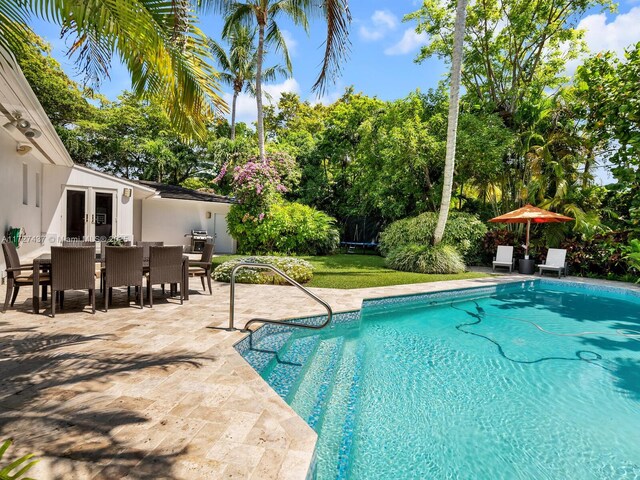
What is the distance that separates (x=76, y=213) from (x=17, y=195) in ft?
11.9

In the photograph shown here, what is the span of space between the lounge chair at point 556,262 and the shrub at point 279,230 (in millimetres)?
8873

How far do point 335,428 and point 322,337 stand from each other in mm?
2589

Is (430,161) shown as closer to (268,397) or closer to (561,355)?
(561,355)

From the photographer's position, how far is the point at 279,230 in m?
14.1

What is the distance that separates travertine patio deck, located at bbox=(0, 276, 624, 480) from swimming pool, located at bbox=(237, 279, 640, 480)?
66 cm

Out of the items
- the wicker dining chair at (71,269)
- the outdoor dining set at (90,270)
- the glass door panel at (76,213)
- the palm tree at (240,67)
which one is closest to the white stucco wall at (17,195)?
the glass door panel at (76,213)

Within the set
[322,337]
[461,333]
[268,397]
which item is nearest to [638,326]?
[461,333]

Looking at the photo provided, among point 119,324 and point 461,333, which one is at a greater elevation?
point 119,324

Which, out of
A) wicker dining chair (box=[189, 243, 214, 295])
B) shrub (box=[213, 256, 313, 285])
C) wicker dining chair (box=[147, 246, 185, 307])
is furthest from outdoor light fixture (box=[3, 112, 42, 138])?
shrub (box=[213, 256, 313, 285])

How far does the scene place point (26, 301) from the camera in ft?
20.9

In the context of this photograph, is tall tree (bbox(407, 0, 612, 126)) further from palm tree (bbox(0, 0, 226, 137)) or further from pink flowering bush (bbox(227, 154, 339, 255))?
palm tree (bbox(0, 0, 226, 137))

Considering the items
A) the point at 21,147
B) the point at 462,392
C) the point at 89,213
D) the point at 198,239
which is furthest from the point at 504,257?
the point at 21,147

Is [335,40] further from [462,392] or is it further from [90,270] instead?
[462,392]

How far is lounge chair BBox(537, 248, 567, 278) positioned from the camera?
13.1 m
